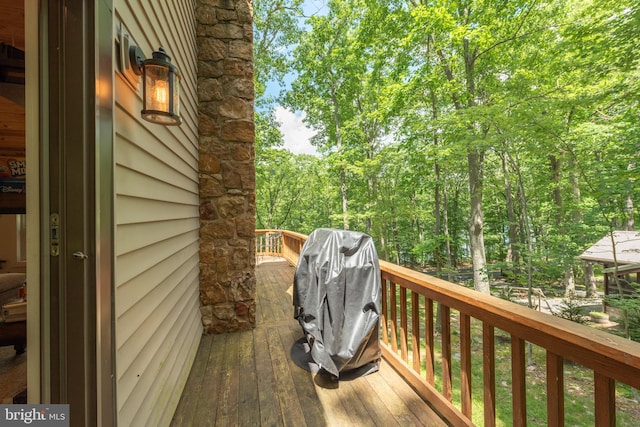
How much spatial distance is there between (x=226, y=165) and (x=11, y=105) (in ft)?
5.69

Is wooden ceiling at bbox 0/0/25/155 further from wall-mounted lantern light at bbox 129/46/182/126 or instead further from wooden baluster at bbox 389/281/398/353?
wooden baluster at bbox 389/281/398/353

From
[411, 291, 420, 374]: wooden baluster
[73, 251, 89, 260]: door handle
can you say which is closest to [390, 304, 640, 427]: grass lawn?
[411, 291, 420, 374]: wooden baluster

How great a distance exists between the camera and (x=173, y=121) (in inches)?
52.0

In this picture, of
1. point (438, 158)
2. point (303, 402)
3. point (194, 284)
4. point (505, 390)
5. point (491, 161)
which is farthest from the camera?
point (491, 161)

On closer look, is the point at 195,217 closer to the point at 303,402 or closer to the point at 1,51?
the point at 1,51

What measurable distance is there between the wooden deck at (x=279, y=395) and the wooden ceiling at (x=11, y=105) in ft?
7.55

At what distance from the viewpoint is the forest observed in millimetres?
5109

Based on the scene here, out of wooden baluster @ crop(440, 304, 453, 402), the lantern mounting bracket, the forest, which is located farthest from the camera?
the forest

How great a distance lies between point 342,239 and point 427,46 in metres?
7.97

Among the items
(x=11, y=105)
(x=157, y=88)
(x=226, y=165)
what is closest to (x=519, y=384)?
(x=157, y=88)

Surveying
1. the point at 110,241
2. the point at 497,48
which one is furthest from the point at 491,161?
the point at 110,241

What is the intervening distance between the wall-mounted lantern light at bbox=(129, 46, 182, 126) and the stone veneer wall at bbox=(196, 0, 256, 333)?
1590 mm

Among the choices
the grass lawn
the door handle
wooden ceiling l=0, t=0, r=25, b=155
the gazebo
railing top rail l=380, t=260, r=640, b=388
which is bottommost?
the grass lawn

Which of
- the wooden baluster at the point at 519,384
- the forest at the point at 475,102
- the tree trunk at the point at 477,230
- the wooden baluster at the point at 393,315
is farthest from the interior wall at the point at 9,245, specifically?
the tree trunk at the point at 477,230
